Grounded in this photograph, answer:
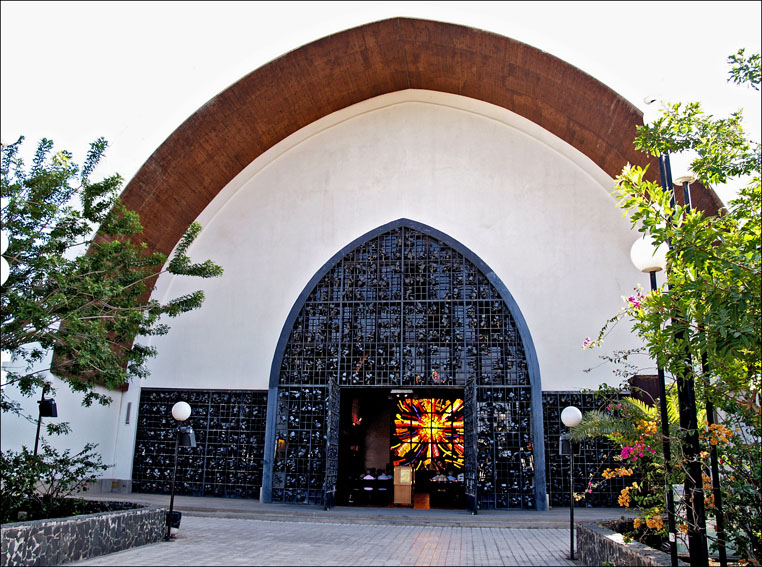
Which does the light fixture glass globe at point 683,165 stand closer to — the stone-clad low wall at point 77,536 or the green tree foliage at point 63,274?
the green tree foliage at point 63,274

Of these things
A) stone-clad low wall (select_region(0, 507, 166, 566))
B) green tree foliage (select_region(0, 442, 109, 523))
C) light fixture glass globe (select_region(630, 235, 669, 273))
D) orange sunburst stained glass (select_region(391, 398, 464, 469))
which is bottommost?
stone-clad low wall (select_region(0, 507, 166, 566))

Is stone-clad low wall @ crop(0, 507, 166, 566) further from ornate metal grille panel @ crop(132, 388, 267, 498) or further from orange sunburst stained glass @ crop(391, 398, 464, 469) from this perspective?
orange sunburst stained glass @ crop(391, 398, 464, 469)

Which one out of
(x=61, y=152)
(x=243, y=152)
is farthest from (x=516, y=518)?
(x=243, y=152)

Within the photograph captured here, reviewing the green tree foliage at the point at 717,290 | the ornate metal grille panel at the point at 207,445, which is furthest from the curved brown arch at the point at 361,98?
the green tree foliage at the point at 717,290

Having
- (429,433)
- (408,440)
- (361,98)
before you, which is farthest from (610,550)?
(408,440)

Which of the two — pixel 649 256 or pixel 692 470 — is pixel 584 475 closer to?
pixel 692 470

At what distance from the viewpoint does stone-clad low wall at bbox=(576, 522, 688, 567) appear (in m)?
4.89

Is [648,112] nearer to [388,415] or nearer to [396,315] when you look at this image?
[396,315]

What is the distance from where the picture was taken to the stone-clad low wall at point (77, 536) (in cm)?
→ 527

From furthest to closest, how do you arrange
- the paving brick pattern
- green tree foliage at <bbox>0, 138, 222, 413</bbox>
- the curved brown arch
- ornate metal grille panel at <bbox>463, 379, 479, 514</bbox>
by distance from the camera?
the curved brown arch, ornate metal grille panel at <bbox>463, 379, 479, 514</bbox>, green tree foliage at <bbox>0, 138, 222, 413</bbox>, the paving brick pattern

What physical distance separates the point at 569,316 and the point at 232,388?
6.98 meters

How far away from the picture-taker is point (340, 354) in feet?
39.9

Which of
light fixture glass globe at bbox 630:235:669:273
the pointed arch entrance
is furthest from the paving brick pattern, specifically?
light fixture glass globe at bbox 630:235:669:273

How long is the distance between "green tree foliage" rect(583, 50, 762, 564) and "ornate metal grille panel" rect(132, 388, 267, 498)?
851cm
